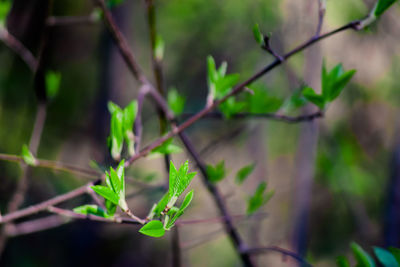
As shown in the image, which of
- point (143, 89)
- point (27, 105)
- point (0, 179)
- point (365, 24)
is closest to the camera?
point (365, 24)

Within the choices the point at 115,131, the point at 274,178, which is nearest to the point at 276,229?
the point at 274,178

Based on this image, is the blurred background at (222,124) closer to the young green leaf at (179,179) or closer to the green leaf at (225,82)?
the green leaf at (225,82)

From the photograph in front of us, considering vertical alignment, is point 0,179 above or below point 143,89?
above

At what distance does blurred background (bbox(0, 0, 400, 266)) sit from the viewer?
4.17ft

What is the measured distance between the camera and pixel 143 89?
61 centimetres

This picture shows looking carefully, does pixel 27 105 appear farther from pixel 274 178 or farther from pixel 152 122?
pixel 274 178

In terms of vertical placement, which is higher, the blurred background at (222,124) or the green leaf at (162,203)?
the blurred background at (222,124)

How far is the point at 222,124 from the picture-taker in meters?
1.86

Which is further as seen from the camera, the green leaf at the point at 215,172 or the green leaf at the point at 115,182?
the green leaf at the point at 215,172

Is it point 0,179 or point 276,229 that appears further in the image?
point 276,229

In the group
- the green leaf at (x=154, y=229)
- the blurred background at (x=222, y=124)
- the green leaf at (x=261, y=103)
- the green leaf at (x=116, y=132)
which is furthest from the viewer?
the blurred background at (x=222, y=124)

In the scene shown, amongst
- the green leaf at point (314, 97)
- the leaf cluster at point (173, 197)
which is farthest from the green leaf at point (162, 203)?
the green leaf at point (314, 97)

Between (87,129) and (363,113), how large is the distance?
1243mm

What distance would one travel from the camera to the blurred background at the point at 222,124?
4.17 feet
